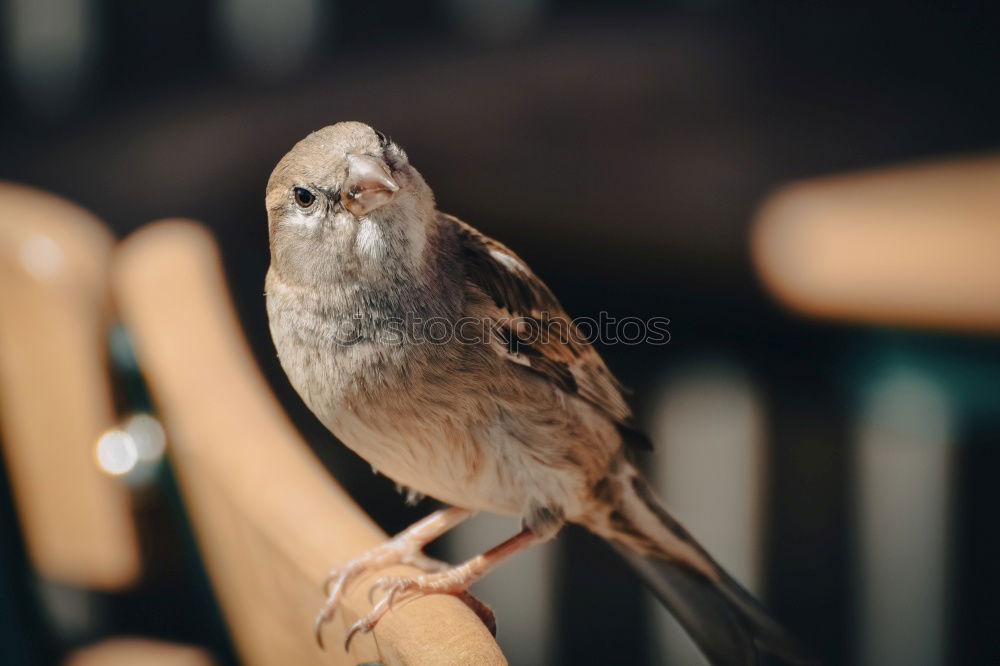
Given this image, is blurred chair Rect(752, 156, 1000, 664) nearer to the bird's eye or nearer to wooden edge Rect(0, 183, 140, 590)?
the bird's eye

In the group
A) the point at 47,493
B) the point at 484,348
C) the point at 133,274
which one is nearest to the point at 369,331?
the point at 484,348

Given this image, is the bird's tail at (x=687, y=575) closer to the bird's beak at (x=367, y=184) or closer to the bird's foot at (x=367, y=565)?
the bird's foot at (x=367, y=565)

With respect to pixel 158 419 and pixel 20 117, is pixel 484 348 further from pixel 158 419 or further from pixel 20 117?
pixel 20 117

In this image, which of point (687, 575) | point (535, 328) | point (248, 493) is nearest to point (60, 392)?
point (248, 493)

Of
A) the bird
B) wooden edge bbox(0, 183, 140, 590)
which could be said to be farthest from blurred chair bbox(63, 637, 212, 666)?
the bird

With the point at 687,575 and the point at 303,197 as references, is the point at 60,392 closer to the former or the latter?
the point at 303,197

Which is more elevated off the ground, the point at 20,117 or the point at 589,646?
the point at 20,117
